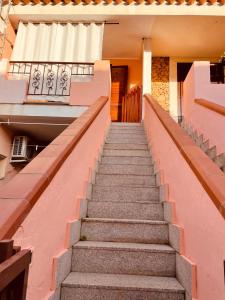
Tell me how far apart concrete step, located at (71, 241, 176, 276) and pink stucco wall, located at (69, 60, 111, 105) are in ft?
11.2

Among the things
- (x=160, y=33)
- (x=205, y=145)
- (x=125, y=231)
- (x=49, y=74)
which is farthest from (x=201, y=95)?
(x=125, y=231)

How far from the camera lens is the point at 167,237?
8.04 feet

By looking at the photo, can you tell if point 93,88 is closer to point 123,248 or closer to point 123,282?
point 123,248

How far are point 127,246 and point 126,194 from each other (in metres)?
0.90

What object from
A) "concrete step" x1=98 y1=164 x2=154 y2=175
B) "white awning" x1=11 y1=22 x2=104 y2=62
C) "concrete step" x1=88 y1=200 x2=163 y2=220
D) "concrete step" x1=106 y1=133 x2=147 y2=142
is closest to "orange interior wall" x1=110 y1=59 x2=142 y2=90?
"white awning" x1=11 y1=22 x2=104 y2=62

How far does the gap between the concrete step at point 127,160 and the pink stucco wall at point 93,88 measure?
1.60 metres

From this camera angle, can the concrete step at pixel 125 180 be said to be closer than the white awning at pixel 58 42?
Yes

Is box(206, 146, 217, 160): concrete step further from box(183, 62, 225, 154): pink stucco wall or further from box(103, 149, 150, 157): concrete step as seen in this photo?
box(103, 149, 150, 157): concrete step

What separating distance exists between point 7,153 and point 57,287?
3.89m

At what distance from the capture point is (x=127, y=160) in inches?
156

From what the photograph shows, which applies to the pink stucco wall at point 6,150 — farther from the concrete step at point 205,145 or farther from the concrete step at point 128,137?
the concrete step at point 205,145

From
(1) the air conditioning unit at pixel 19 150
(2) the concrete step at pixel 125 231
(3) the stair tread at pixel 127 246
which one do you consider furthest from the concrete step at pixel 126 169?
(1) the air conditioning unit at pixel 19 150

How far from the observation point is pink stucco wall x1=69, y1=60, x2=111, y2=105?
5176 mm

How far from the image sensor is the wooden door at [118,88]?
808 cm
